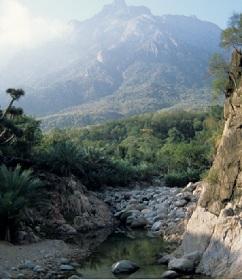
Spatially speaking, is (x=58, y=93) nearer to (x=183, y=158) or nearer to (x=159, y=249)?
(x=183, y=158)

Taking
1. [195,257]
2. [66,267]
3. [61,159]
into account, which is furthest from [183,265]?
[61,159]

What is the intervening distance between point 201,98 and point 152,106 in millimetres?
20724

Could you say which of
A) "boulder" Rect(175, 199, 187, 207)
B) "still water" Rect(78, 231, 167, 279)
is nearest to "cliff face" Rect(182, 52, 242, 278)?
"still water" Rect(78, 231, 167, 279)

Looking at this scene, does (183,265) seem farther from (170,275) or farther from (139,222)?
(139,222)

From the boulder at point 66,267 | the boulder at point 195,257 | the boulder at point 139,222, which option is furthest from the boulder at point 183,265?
the boulder at point 139,222

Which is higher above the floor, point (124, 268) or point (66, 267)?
point (124, 268)

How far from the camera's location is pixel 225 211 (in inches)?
593

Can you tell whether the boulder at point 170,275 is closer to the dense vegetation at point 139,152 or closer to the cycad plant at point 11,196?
the cycad plant at point 11,196

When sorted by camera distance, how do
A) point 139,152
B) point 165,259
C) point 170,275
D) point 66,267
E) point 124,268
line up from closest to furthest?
1. point 170,275
2. point 124,268
3. point 66,267
4. point 165,259
5. point 139,152

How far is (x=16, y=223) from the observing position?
19969mm

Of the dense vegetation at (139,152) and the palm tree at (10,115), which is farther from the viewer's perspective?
the dense vegetation at (139,152)

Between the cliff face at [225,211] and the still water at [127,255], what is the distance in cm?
151

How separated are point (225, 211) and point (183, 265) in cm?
208

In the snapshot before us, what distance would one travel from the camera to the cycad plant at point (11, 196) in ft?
61.8
